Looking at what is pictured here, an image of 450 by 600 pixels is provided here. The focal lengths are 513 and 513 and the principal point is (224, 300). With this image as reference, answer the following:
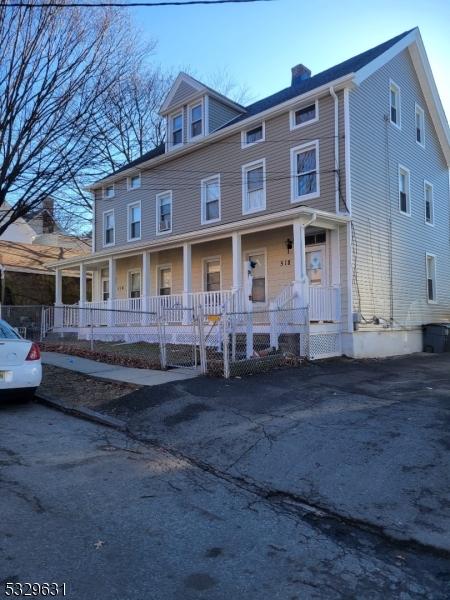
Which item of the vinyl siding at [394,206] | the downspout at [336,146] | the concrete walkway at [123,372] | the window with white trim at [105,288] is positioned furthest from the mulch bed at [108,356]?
the window with white trim at [105,288]

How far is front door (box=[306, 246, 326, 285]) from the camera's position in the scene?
48.6 feet

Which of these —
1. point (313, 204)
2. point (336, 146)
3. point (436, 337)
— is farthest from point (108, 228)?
point (436, 337)

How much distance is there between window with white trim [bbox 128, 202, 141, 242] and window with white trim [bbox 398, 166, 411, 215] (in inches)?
403

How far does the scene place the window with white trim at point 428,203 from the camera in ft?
62.6

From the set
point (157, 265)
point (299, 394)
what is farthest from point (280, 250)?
point (299, 394)

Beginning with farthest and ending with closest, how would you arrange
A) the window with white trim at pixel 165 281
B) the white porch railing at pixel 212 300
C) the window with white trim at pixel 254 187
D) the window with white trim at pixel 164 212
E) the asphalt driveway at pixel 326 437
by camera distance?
the window with white trim at pixel 165 281 → the window with white trim at pixel 164 212 → the window with white trim at pixel 254 187 → the white porch railing at pixel 212 300 → the asphalt driveway at pixel 326 437

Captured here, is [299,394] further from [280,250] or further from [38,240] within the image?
[38,240]

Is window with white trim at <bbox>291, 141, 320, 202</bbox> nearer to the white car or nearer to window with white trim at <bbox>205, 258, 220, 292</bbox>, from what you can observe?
window with white trim at <bbox>205, 258, 220, 292</bbox>

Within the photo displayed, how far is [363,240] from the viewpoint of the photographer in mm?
14641

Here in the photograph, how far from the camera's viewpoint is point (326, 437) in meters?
6.16

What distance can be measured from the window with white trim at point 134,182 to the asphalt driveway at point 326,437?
13.5 m

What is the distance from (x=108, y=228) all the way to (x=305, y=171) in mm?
10837

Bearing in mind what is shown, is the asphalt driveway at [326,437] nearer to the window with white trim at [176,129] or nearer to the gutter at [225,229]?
the gutter at [225,229]

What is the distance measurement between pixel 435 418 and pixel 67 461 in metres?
→ 4.65
